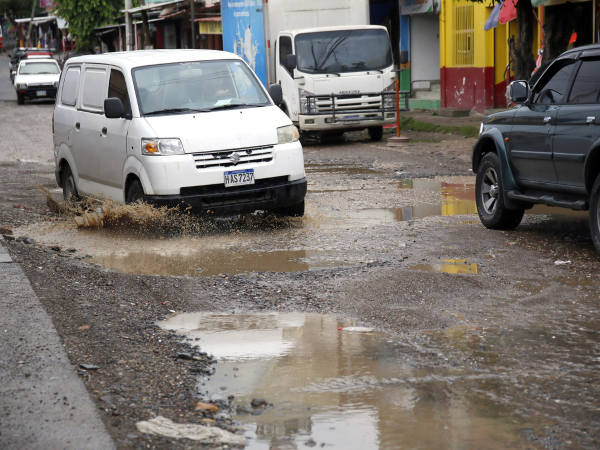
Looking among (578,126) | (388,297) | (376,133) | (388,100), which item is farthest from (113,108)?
(376,133)

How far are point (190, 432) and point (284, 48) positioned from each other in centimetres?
1612

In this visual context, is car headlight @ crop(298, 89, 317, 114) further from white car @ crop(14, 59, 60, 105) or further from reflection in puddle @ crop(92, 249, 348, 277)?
white car @ crop(14, 59, 60, 105)

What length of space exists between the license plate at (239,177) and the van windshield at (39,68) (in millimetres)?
30899

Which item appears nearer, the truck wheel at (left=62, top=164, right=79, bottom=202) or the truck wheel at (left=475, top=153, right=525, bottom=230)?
the truck wheel at (left=475, top=153, right=525, bottom=230)

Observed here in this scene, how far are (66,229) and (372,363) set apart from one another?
228 inches

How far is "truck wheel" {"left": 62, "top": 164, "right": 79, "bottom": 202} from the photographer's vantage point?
10617mm

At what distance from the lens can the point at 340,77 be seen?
18.5 m

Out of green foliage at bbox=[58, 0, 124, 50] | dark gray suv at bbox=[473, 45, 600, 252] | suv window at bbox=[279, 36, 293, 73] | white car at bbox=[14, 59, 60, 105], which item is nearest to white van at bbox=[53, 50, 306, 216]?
dark gray suv at bbox=[473, 45, 600, 252]

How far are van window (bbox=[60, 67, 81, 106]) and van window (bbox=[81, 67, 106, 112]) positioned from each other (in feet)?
0.93

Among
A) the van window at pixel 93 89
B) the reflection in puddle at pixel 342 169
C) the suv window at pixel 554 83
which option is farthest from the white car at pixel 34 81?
the suv window at pixel 554 83

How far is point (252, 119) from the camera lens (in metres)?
8.86

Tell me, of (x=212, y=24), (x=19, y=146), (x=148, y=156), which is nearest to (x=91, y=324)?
(x=148, y=156)

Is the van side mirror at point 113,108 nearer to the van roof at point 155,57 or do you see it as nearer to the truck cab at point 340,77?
the van roof at point 155,57

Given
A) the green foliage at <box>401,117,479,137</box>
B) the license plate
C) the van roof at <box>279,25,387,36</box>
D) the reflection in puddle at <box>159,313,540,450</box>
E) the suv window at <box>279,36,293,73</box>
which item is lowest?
the reflection in puddle at <box>159,313,540,450</box>
